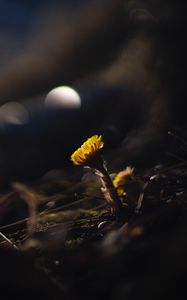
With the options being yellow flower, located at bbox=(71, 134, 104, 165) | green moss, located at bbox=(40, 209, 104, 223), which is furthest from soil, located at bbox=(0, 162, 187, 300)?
yellow flower, located at bbox=(71, 134, 104, 165)

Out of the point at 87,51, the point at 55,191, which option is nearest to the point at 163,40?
the point at 87,51

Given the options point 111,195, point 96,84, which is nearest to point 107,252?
point 111,195

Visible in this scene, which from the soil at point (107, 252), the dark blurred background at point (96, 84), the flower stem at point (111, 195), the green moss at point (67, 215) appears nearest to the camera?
the soil at point (107, 252)

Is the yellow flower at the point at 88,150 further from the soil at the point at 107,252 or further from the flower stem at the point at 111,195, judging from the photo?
the soil at the point at 107,252

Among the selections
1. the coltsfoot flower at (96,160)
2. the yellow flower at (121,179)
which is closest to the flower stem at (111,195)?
the coltsfoot flower at (96,160)

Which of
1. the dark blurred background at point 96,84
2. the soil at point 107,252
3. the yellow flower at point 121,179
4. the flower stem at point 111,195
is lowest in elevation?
the soil at point 107,252

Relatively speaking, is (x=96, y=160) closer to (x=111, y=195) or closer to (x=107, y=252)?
(x=111, y=195)
